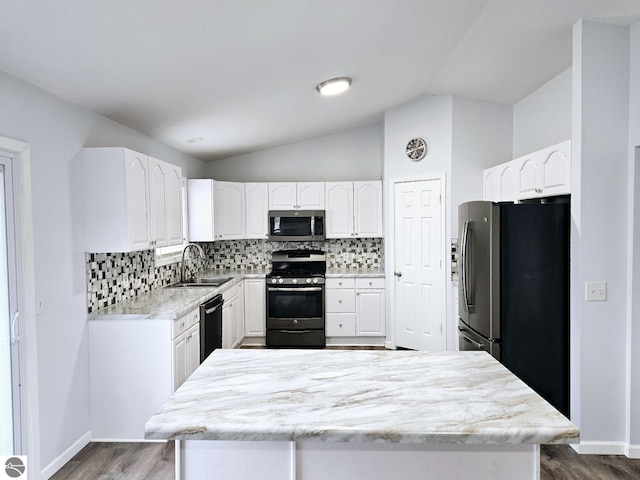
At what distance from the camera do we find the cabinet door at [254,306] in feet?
17.1

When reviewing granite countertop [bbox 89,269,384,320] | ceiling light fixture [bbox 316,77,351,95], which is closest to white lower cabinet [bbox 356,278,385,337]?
granite countertop [bbox 89,269,384,320]

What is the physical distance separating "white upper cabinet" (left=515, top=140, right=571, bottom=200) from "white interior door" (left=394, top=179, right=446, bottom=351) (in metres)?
1.24

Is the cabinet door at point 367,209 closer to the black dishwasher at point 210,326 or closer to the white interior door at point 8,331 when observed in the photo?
the black dishwasher at point 210,326

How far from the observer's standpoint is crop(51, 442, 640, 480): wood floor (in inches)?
99.4

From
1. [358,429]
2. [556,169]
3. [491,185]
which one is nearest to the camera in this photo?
[358,429]

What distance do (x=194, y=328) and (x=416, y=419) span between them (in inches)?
97.7

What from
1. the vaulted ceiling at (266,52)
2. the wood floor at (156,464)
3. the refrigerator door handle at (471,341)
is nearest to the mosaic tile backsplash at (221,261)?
the wood floor at (156,464)

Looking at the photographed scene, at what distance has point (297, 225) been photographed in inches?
213

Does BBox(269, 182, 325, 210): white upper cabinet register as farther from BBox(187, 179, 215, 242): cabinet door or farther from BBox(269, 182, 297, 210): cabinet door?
BBox(187, 179, 215, 242): cabinet door

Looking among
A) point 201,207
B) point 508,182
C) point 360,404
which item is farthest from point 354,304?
point 360,404

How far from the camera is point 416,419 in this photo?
4.33 feet

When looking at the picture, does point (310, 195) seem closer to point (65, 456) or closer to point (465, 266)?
point (465, 266)

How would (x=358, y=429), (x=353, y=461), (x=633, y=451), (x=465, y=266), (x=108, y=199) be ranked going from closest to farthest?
(x=358, y=429) < (x=353, y=461) < (x=633, y=451) < (x=108, y=199) < (x=465, y=266)

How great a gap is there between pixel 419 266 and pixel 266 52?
119 inches
